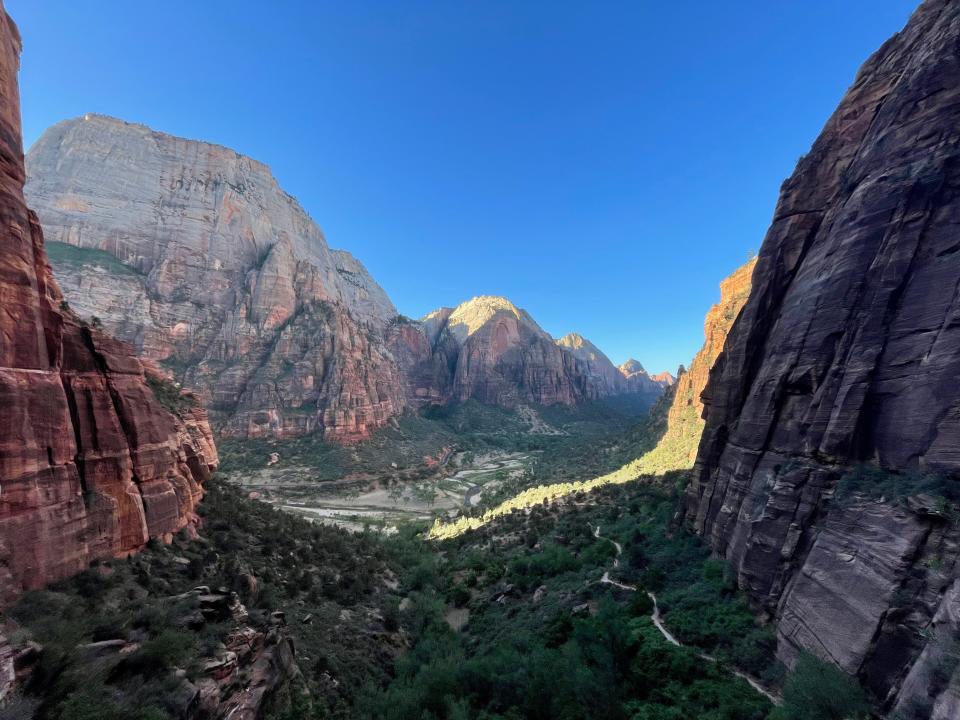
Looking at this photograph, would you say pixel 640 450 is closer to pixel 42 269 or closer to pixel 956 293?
pixel 956 293

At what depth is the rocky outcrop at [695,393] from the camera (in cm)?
5078

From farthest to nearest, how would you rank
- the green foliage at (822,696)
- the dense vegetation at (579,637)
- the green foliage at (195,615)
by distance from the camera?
the dense vegetation at (579,637), the green foliage at (822,696), the green foliage at (195,615)

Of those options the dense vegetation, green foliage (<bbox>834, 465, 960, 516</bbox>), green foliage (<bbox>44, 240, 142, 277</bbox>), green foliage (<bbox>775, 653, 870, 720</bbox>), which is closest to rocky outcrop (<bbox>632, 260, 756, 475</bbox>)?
the dense vegetation

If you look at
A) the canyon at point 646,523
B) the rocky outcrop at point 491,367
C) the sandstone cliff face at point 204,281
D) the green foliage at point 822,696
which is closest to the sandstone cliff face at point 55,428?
the canyon at point 646,523

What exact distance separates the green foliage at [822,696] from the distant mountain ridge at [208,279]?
81582mm

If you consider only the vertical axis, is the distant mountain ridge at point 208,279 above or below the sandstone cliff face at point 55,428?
above

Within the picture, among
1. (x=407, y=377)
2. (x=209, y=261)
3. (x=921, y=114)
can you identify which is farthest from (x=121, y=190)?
(x=921, y=114)

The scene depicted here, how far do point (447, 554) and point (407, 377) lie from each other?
408ft

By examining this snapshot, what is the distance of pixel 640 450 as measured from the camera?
69.6 metres

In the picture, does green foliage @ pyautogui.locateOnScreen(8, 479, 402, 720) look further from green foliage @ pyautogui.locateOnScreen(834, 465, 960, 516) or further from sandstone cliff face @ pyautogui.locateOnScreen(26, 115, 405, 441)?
sandstone cliff face @ pyautogui.locateOnScreen(26, 115, 405, 441)

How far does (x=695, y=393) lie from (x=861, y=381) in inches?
2030

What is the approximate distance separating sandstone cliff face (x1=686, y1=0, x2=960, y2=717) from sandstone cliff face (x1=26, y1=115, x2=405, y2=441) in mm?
77736

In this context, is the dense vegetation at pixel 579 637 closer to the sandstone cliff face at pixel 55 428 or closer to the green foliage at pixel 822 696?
the green foliage at pixel 822 696

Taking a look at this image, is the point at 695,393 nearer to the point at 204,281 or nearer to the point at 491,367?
the point at 204,281
